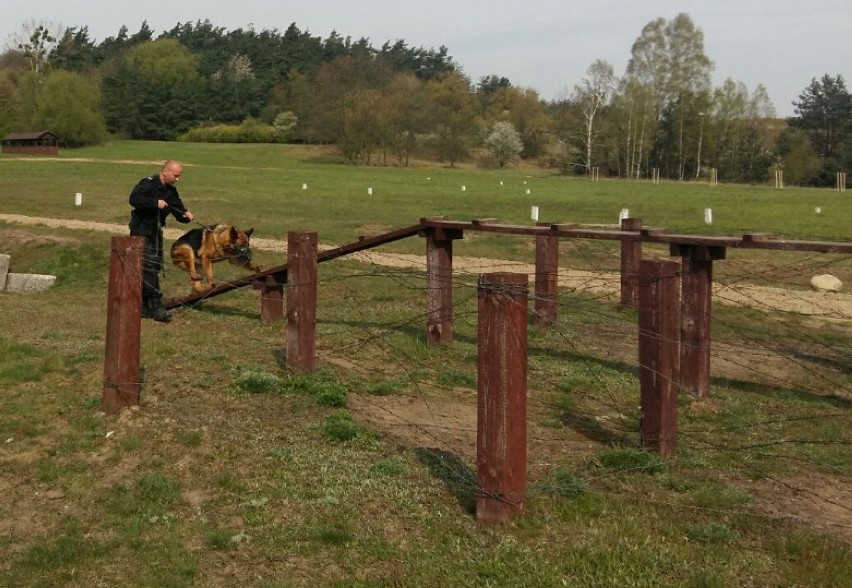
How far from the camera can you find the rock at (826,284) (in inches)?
667

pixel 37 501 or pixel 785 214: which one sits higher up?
pixel 785 214

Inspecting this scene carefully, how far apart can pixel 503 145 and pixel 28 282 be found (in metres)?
76.4

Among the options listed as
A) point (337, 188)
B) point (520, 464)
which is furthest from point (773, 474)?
point (337, 188)

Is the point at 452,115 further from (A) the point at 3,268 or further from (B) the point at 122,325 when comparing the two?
(B) the point at 122,325

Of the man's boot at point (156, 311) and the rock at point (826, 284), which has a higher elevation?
the rock at point (826, 284)

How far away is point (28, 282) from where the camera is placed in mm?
15375

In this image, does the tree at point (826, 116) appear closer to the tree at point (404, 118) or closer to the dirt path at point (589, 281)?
the tree at point (404, 118)

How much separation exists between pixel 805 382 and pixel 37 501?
767 centimetres

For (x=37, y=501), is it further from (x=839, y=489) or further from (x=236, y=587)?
(x=839, y=489)

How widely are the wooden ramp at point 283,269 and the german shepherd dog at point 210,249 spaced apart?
2.16ft

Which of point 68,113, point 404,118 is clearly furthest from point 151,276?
point 68,113

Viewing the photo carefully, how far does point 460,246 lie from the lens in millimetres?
21844

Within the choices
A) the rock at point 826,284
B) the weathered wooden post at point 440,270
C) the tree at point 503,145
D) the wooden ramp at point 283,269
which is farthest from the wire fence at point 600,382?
the tree at point 503,145

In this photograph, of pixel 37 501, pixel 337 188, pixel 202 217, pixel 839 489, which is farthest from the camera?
pixel 337 188
